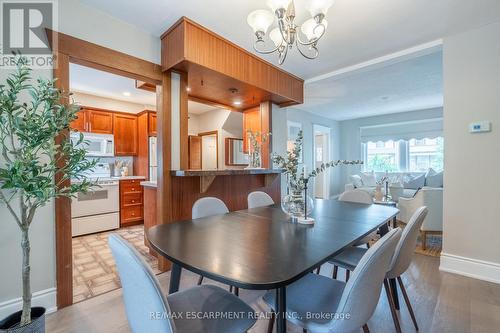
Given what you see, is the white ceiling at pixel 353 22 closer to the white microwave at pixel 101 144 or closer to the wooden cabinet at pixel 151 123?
the wooden cabinet at pixel 151 123

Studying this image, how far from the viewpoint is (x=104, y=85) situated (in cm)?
383

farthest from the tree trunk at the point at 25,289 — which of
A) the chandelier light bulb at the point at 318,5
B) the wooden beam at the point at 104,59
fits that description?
the chandelier light bulb at the point at 318,5

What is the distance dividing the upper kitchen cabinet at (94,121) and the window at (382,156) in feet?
22.9

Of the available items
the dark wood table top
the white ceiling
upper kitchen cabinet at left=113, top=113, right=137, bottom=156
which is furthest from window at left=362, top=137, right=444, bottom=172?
upper kitchen cabinet at left=113, top=113, right=137, bottom=156

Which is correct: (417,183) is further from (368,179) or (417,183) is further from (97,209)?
(97,209)

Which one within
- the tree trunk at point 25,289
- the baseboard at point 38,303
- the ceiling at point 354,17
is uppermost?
the ceiling at point 354,17

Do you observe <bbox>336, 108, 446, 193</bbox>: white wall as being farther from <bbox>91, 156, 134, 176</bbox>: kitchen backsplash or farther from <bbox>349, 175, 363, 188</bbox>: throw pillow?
<bbox>91, 156, 134, 176</bbox>: kitchen backsplash

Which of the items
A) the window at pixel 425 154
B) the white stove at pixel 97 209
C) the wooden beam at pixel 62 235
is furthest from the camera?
the window at pixel 425 154

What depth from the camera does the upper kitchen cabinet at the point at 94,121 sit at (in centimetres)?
418

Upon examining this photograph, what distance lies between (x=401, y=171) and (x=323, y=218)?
6228 mm

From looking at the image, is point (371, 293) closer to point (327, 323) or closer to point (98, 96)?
point (327, 323)

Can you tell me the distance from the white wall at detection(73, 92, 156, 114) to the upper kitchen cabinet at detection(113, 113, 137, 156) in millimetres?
172

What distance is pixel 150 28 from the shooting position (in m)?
2.29

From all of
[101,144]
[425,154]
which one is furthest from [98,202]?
[425,154]
